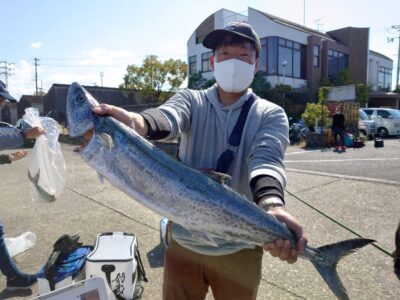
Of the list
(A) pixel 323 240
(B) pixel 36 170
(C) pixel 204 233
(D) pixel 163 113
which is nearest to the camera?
(C) pixel 204 233

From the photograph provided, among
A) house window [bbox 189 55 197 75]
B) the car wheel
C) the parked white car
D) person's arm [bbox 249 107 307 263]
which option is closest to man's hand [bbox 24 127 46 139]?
person's arm [bbox 249 107 307 263]

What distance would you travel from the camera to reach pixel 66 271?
11.0 feet

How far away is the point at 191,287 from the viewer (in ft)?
7.57

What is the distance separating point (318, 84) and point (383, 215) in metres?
30.6

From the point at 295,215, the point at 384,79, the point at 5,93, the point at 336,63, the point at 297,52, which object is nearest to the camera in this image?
the point at 5,93

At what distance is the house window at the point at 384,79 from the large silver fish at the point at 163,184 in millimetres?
50043

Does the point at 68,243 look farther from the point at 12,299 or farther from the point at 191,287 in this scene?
the point at 191,287

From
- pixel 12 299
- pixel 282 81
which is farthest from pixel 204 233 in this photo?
pixel 282 81

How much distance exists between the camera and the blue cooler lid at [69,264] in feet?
10.9

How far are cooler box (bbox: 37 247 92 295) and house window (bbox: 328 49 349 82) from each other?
35.6 m

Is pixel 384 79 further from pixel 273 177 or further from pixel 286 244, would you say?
pixel 286 244

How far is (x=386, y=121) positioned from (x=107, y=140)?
23.3m

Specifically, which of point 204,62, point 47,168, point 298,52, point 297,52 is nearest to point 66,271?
point 47,168

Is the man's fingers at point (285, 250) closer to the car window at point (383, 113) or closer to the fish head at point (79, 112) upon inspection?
the fish head at point (79, 112)
